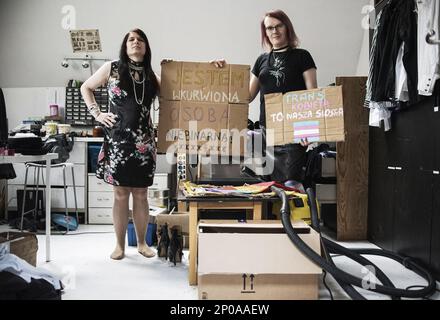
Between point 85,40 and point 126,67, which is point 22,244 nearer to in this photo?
point 126,67

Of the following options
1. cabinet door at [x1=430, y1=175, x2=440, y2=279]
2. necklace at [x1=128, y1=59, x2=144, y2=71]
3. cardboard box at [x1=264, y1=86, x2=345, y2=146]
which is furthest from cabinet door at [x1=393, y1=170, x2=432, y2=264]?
necklace at [x1=128, y1=59, x2=144, y2=71]

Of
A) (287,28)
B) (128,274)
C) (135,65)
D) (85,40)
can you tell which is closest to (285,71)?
(287,28)

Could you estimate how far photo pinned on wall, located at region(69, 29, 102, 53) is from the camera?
13.3 ft

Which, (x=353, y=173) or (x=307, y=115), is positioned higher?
(x=307, y=115)

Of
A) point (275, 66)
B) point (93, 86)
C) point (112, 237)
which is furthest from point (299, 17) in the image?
point (112, 237)

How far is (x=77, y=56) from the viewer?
4141mm

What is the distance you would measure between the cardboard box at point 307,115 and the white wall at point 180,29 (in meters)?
2.14

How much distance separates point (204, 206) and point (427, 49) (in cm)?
153

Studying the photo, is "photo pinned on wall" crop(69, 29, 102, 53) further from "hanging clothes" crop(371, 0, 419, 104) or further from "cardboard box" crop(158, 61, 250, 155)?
"hanging clothes" crop(371, 0, 419, 104)

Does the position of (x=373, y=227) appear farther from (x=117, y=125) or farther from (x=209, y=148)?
(x=117, y=125)

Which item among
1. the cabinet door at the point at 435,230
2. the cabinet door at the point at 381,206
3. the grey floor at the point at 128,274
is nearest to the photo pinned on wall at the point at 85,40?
the grey floor at the point at 128,274

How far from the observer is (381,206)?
9.12 ft

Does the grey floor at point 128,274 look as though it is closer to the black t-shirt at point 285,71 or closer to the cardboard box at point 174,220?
the cardboard box at point 174,220

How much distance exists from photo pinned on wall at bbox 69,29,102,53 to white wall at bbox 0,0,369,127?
2.2 inches
